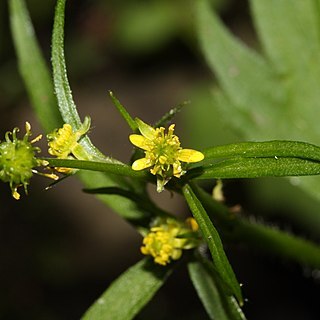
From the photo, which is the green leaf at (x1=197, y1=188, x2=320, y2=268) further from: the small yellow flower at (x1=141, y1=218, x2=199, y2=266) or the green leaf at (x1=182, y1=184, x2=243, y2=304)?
the green leaf at (x1=182, y1=184, x2=243, y2=304)

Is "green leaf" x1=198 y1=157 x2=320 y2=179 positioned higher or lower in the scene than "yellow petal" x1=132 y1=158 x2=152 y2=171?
lower

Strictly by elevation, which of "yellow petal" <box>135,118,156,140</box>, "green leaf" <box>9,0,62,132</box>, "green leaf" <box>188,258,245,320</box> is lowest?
"green leaf" <box>188,258,245,320</box>

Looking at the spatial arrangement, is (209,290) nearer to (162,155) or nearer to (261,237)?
(261,237)

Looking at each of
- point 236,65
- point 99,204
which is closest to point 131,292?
point 236,65

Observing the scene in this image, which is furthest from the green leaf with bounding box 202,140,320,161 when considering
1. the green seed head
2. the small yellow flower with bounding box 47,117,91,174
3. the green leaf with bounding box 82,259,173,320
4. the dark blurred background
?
the dark blurred background

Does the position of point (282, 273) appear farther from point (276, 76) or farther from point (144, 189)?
point (144, 189)

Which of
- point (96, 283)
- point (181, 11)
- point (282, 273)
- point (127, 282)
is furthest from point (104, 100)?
point (127, 282)

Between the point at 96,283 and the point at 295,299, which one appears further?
the point at 96,283

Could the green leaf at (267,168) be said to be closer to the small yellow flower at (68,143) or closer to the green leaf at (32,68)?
the small yellow flower at (68,143)
